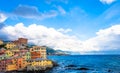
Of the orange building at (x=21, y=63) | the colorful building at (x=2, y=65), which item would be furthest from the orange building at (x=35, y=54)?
the colorful building at (x=2, y=65)

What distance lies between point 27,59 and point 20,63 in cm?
615

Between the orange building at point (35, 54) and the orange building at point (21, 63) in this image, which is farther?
the orange building at point (35, 54)

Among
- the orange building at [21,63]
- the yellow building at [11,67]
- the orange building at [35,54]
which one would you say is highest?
the orange building at [35,54]

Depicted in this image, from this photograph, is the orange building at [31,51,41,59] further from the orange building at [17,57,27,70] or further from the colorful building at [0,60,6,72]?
the colorful building at [0,60,6,72]

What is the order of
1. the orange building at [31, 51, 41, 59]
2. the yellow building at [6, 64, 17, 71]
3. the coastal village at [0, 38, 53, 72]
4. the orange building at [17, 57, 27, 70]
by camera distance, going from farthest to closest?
the orange building at [31, 51, 41, 59]
the orange building at [17, 57, 27, 70]
the coastal village at [0, 38, 53, 72]
the yellow building at [6, 64, 17, 71]

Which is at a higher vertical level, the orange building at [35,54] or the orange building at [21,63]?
the orange building at [35,54]

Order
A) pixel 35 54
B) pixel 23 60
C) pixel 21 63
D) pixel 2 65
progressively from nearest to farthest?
1. pixel 2 65
2. pixel 21 63
3. pixel 23 60
4. pixel 35 54

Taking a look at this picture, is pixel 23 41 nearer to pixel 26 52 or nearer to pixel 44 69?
pixel 26 52

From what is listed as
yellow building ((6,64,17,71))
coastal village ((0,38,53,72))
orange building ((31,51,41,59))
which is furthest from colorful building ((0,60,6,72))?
orange building ((31,51,41,59))

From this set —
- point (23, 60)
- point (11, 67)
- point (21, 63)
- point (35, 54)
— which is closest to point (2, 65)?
point (11, 67)

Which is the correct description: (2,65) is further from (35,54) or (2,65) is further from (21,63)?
(35,54)

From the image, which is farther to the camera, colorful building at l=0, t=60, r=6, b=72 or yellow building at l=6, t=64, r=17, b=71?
yellow building at l=6, t=64, r=17, b=71

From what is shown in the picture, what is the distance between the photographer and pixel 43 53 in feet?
463

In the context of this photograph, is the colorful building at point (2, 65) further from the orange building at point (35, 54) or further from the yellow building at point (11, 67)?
the orange building at point (35, 54)
